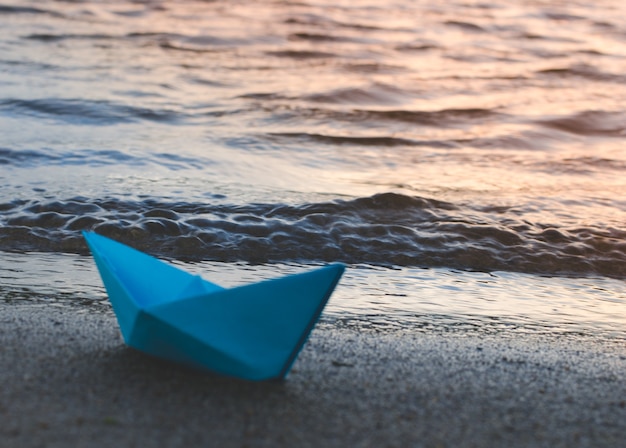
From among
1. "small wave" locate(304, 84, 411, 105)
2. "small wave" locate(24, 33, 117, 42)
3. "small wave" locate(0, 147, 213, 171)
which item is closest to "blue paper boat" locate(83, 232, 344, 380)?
"small wave" locate(0, 147, 213, 171)

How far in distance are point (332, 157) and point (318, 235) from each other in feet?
7.01

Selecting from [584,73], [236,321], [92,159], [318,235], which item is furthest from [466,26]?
[236,321]

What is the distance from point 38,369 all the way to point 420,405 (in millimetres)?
908

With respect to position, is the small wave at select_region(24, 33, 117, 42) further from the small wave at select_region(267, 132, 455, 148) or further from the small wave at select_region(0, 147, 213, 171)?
the small wave at select_region(0, 147, 213, 171)

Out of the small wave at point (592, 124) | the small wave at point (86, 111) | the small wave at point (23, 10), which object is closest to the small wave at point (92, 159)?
the small wave at point (86, 111)

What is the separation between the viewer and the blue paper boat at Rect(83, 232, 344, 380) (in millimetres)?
1688

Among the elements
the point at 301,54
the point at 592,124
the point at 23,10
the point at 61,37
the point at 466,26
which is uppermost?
the point at 23,10

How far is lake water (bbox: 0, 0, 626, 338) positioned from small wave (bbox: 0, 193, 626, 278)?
15mm

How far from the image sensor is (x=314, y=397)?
1.86m

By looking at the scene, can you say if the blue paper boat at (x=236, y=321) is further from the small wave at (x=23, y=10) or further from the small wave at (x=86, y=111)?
the small wave at (x=23, y=10)

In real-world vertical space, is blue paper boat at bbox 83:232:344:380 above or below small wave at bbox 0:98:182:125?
above

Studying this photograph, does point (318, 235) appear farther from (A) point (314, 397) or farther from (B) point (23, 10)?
(B) point (23, 10)

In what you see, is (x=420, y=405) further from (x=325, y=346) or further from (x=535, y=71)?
(x=535, y=71)

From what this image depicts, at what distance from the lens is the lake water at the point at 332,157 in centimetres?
341
